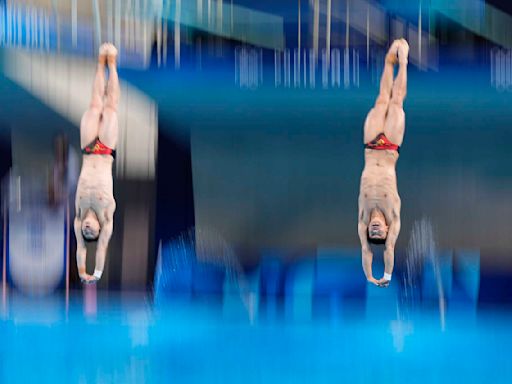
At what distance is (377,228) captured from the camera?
7359 mm

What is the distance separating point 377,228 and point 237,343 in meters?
1.64

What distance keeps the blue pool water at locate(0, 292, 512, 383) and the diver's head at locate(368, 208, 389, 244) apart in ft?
3.16

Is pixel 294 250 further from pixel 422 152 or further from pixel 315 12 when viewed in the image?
pixel 315 12

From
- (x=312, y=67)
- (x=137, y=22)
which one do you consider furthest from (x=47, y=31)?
(x=312, y=67)

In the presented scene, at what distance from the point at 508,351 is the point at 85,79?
5208 mm

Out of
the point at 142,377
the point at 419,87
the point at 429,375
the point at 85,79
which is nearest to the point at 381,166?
the point at 419,87

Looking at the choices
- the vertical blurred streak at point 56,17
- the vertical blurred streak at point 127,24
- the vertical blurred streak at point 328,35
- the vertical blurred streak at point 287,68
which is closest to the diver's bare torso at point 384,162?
the vertical blurred streak at point 328,35

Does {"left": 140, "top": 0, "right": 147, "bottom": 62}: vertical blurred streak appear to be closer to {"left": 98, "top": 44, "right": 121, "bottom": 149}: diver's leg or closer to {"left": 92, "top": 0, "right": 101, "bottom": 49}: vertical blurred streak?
{"left": 92, "top": 0, "right": 101, "bottom": 49}: vertical blurred streak

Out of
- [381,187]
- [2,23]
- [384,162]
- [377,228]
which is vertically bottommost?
[377,228]

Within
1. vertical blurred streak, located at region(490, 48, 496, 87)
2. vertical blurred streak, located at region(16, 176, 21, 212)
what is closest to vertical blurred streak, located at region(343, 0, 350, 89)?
vertical blurred streak, located at region(490, 48, 496, 87)

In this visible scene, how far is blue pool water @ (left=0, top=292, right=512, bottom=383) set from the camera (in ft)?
20.2

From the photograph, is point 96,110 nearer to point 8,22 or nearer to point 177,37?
point 177,37

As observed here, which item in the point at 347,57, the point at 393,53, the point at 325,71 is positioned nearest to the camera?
the point at 393,53

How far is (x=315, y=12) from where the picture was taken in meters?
8.25
